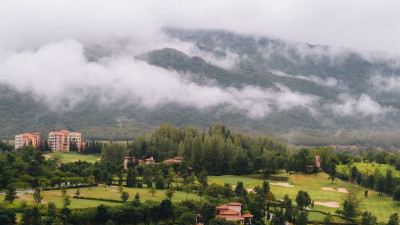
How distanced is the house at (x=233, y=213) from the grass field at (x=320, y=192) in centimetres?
1220

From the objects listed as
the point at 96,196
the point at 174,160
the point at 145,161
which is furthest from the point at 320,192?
the point at 145,161

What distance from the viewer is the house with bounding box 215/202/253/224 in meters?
71.1

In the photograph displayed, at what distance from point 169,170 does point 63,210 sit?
49.1 m

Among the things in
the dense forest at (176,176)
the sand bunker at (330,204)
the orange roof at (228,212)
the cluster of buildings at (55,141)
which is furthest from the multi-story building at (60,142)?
the orange roof at (228,212)

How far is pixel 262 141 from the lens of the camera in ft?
531

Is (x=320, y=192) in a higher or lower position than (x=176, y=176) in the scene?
lower

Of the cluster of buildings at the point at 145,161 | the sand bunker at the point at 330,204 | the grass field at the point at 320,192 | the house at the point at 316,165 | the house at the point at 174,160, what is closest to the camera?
the grass field at the point at 320,192

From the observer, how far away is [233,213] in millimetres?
71688

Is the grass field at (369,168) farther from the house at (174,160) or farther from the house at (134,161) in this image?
the house at (134,161)

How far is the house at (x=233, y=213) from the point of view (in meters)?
71.1

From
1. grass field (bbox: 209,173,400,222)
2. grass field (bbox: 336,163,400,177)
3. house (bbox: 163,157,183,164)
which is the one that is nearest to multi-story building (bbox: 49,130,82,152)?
house (bbox: 163,157,183,164)

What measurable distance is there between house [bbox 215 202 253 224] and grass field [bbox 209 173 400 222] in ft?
40.0

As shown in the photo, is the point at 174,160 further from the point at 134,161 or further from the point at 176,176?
the point at 176,176

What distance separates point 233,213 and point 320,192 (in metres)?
36.3
